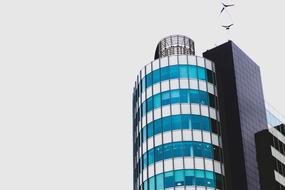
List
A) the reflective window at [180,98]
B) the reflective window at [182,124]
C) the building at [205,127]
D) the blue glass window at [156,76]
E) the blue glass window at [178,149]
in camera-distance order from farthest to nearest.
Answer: the blue glass window at [156,76], the reflective window at [180,98], the reflective window at [182,124], the blue glass window at [178,149], the building at [205,127]

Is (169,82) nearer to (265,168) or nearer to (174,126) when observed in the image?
(174,126)

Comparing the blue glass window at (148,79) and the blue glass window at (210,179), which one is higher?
the blue glass window at (148,79)

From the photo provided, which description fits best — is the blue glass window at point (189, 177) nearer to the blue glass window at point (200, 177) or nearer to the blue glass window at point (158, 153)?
the blue glass window at point (200, 177)

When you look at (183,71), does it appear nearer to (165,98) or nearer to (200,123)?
(165,98)

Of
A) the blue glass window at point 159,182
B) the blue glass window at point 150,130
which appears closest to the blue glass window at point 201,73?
the blue glass window at point 150,130

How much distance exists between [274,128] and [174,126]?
63.9ft

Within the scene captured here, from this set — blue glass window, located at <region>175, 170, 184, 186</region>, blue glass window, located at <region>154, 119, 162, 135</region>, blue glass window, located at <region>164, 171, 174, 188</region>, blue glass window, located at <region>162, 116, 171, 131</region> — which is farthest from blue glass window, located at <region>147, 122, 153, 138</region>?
blue glass window, located at <region>175, 170, 184, 186</region>

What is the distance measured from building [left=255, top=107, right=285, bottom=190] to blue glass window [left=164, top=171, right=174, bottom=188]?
48.0 feet

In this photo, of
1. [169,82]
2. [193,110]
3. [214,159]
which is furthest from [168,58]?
[214,159]

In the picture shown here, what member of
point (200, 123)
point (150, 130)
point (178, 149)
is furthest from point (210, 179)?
point (150, 130)

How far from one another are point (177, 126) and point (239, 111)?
34.4 ft

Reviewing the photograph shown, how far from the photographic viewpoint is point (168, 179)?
8312 centimetres

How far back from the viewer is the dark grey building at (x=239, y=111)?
85375 mm

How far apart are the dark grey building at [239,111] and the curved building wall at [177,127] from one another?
4.86 ft
